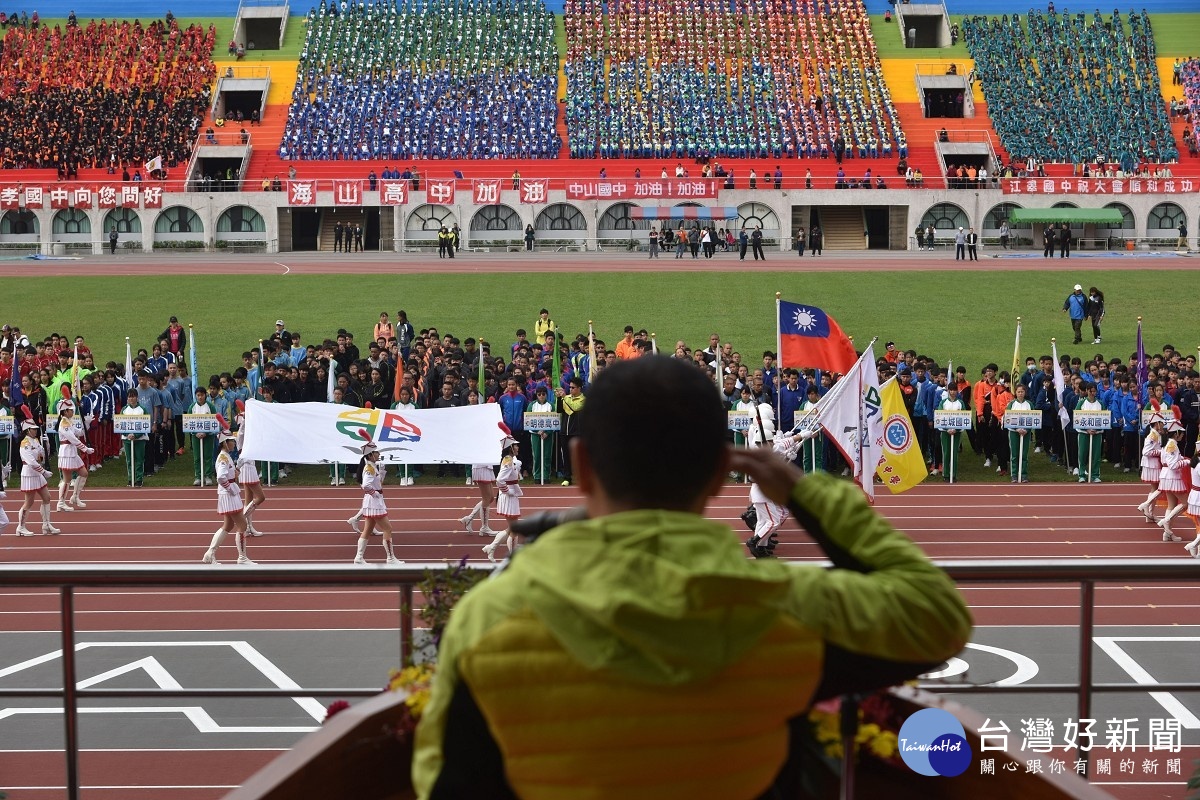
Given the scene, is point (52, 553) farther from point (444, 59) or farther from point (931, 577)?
point (444, 59)

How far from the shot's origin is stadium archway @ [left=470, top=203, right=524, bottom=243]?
5584 centimetres

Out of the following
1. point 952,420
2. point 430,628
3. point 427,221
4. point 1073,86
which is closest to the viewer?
point 430,628

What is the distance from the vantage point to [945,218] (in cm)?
5603

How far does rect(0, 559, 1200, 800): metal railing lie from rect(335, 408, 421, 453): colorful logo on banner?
41.1 feet

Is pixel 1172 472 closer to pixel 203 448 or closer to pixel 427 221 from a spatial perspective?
pixel 203 448

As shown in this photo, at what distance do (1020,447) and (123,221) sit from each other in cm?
4512

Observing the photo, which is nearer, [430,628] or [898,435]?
[430,628]

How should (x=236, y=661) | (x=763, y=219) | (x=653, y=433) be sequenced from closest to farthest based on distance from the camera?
(x=653, y=433) < (x=236, y=661) < (x=763, y=219)

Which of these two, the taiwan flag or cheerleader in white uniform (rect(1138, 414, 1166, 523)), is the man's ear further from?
cheerleader in white uniform (rect(1138, 414, 1166, 523))

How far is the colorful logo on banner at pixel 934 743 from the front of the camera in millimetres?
3521

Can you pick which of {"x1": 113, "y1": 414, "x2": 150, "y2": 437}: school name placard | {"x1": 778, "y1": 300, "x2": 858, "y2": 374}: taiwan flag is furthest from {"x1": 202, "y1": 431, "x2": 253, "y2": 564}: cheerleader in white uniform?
{"x1": 778, "y1": 300, "x2": 858, "y2": 374}: taiwan flag

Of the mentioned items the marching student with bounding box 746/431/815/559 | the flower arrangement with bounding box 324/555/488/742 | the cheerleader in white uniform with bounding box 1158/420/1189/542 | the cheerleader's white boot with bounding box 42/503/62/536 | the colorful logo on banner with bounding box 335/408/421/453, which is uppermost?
the flower arrangement with bounding box 324/555/488/742

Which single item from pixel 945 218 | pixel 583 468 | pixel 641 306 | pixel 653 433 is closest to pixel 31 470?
pixel 583 468

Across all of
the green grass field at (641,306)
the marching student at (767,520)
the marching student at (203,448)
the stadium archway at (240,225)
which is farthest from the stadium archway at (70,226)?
the marching student at (767,520)
